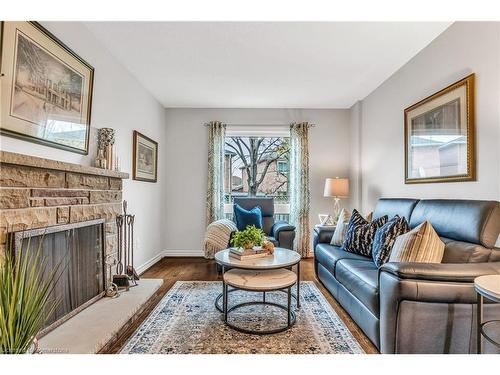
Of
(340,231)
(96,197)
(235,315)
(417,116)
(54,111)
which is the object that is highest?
(417,116)

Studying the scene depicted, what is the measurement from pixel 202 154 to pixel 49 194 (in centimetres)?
309

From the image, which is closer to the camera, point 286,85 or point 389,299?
point 389,299

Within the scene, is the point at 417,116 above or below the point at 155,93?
below

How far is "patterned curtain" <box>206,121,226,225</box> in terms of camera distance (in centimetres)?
466

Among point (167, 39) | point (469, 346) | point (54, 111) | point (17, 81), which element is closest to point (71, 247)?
point (54, 111)

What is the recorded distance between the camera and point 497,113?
1.92 m

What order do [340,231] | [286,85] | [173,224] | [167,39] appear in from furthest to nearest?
[173,224] → [286,85] → [340,231] → [167,39]

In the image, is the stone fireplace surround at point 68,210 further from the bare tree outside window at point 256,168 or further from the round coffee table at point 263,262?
the bare tree outside window at point 256,168

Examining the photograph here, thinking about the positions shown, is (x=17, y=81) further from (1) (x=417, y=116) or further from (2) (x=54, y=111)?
(1) (x=417, y=116)

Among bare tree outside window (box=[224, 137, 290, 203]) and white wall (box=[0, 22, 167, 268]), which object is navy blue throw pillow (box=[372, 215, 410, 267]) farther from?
bare tree outside window (box=[224, 137, 290, 203])

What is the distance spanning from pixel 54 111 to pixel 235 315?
85.9 inches

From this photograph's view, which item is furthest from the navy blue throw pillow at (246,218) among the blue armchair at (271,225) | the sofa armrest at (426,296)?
the sofa armrest at (426,296)

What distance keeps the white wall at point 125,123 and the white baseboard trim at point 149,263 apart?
5 cm

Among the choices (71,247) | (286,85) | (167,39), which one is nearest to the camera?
(71,247)
